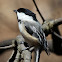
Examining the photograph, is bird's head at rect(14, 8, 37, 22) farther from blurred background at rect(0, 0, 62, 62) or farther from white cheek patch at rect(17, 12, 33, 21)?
blurred background at rect(0, 0, 62, 62)

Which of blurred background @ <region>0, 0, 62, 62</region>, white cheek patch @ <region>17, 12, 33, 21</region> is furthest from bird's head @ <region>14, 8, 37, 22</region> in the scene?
blurred background @ <region>0, 0, 62, 62</region>

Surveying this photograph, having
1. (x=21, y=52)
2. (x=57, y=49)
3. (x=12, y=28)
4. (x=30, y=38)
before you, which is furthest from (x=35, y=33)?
(x=12, y=28)

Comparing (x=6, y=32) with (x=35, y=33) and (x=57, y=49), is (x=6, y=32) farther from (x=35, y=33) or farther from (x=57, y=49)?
(x=35, y=33)

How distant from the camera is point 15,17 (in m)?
4.20

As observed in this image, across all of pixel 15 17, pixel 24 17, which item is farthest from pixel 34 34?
pixel 15 17

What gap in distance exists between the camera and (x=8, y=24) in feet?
13.4

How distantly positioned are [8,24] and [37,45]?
1.98 meters

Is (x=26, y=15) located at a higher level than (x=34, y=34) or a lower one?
higher

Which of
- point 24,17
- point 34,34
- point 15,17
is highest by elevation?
point 15,17

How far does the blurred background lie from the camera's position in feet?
13.1

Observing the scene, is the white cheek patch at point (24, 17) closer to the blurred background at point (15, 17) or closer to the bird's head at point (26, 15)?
the bird's head at point (26, 15)

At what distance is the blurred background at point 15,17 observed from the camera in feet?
13.1

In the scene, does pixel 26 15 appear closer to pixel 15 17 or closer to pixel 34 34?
pixel 34 34

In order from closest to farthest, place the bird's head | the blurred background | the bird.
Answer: the bird, the bird's head, the blurred background
